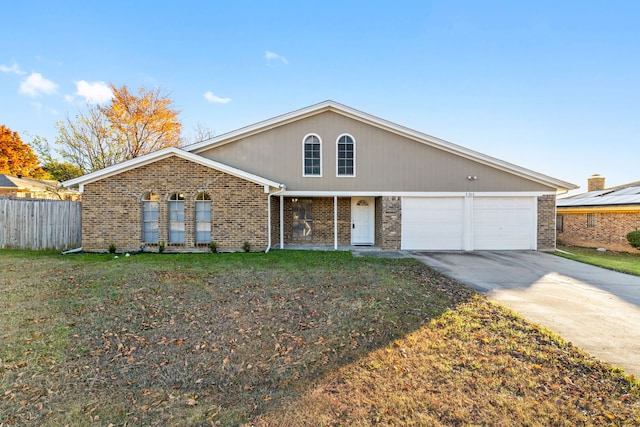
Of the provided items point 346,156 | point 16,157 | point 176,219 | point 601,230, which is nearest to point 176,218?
point 176,219

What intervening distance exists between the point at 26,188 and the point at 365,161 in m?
24.6

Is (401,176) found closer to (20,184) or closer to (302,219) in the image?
(302,219)

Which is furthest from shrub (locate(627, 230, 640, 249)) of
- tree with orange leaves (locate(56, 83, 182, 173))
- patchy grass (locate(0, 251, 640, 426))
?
tree with orange leaves (locate(56, 83, 182, 173))

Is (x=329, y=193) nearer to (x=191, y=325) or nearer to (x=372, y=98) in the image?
(x=372, y=98)

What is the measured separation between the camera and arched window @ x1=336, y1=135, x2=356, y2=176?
1304 cm

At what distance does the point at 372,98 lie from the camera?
56.1ft

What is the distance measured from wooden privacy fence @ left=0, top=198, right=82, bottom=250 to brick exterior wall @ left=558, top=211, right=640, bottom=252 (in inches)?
986

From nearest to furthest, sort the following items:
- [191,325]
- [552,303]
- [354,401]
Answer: [354,401]
[191,325]
[552,303]

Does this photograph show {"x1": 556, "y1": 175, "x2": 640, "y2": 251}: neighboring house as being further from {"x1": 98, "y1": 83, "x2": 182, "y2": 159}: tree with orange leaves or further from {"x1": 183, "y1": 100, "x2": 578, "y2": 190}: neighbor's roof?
{"x1": 98, "y1": 83, "x2": 182, "y2": 159}: tree with orange leaves

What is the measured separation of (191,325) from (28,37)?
20.6 m

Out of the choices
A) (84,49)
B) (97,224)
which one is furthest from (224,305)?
(84,49)

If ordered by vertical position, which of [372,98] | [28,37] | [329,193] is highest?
[28,37]

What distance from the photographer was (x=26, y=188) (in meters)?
21.6

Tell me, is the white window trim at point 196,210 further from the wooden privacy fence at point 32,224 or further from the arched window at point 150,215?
the wooden privacy fence at point 32,224
